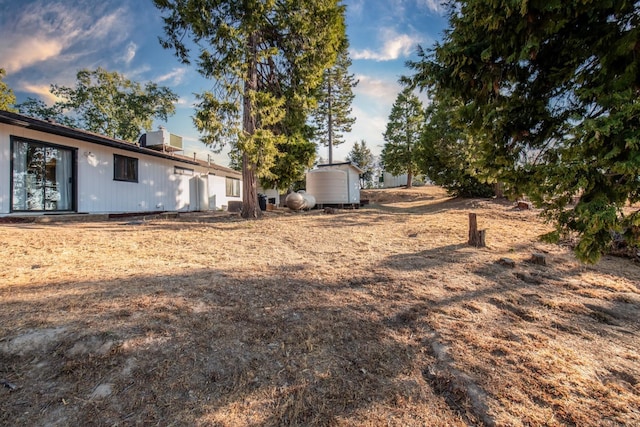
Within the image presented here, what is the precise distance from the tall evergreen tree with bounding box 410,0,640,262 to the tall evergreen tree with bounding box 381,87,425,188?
24325 millimetres

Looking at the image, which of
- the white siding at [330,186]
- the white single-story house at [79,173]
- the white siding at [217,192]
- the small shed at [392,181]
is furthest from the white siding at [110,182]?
the small shed at [392,181]

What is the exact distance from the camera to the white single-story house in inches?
307

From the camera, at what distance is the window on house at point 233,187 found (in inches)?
758

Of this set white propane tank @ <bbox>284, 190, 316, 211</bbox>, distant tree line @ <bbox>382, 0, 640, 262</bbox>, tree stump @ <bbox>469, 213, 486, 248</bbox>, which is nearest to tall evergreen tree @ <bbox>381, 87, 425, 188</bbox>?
white propane tank @ <bbox>284, 190, 316, 211</bbox>

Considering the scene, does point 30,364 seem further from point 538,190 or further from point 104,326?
point 538,190

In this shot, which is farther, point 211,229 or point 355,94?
point 355,94

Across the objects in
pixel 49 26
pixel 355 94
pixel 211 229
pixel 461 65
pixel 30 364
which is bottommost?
pixel 30 364

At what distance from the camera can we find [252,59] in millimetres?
9328

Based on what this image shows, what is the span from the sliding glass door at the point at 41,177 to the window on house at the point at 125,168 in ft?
5.05

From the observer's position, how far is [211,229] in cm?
742

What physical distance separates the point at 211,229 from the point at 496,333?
670 cm

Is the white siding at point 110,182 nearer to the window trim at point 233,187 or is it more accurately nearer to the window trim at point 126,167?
the window trim at point 126,167

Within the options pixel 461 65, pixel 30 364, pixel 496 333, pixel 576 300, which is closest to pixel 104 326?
pixel 30 364

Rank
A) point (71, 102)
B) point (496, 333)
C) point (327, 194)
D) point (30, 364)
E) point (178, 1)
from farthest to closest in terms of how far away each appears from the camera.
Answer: point (71, 102) < point (327, 194) < point (178, 1) < point (496, 333) < point (30, 364)
